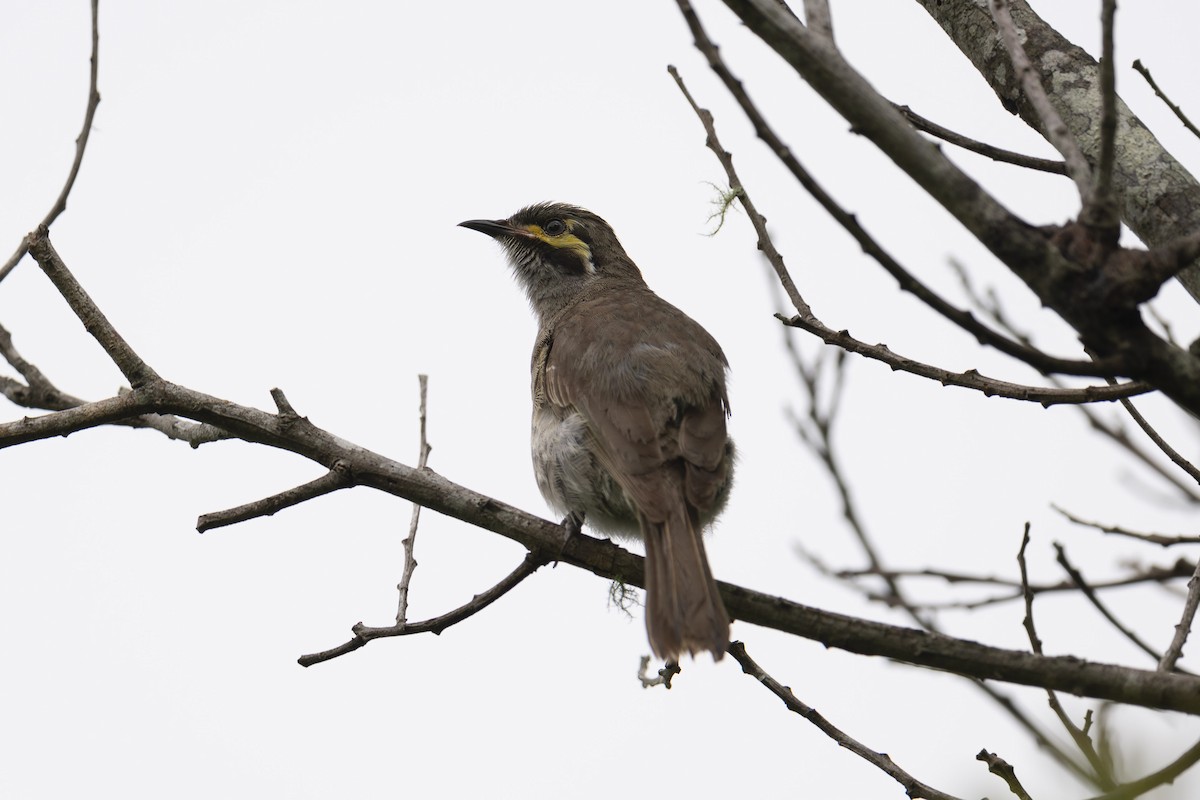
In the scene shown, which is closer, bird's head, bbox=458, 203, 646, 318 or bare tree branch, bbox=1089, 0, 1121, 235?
bare tree branch, bbox=1089, 0, 1121, 235

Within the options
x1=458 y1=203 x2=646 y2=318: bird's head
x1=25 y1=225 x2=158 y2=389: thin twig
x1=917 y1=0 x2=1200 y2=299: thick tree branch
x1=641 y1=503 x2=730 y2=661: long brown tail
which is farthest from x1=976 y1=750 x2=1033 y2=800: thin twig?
x1=458 y1=203 x2=646 y2=318: bird's head

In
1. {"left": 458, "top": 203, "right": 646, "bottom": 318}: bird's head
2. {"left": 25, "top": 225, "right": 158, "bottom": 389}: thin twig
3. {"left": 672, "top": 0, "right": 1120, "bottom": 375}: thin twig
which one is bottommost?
{"left": 672, "top": 0, "right": 1120, "bottom": 375}: thin twig

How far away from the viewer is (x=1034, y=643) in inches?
139

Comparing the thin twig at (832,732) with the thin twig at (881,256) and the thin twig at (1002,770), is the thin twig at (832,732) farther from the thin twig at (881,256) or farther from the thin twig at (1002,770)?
the thin twig at (881,256)

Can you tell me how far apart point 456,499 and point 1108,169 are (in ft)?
7.07

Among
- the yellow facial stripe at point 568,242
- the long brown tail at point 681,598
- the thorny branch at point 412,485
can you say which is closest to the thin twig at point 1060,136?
the thorny branch at point 412,485

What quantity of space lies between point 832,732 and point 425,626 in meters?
1.25

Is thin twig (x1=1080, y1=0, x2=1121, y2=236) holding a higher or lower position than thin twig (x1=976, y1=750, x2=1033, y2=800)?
higher

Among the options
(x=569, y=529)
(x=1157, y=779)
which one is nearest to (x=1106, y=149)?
(x=1157, y=779)

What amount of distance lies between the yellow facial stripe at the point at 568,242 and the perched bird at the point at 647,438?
56cm

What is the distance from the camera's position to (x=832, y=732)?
11.3 feet

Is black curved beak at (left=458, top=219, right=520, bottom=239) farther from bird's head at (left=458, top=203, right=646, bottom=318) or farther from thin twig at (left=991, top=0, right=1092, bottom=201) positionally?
thin twig at (left=991, top=0, right=1092, bottom=201)

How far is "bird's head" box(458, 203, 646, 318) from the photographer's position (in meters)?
7.07

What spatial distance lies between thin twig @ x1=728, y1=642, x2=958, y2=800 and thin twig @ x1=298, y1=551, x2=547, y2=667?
0.73 metres
